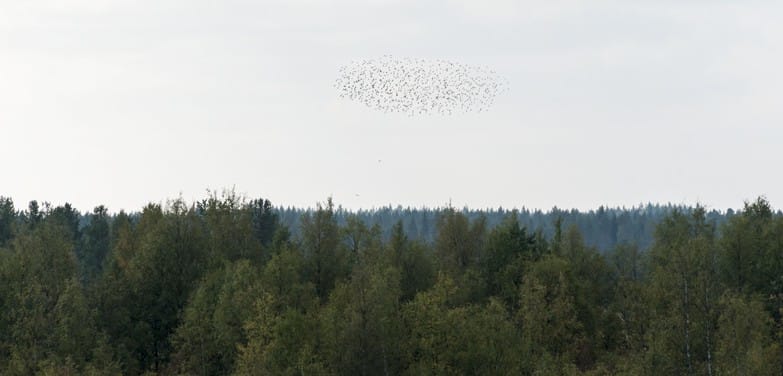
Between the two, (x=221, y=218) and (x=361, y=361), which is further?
(x=221, y=218)

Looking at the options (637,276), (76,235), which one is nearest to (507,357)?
(637,276)

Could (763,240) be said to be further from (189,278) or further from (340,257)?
(189,278)

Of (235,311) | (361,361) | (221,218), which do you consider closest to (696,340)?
(361,361)

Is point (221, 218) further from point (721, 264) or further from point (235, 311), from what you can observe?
point (721, 264)

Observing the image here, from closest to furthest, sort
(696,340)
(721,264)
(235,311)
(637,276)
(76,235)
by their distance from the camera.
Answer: (696,340), (235,311), (721,264), (637,276), (76,235)

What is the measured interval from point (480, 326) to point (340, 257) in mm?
26221

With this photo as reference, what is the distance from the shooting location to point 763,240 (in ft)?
307

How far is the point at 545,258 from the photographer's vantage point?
96.1 metres

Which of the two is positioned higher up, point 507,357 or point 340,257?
point 340,257

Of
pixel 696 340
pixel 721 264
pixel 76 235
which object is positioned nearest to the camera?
pixel 696 340

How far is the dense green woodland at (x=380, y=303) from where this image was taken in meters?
59.4

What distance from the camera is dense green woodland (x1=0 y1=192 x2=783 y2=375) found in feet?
195

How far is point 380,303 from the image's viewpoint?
6066cm

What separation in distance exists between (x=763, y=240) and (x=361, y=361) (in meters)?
50.4
